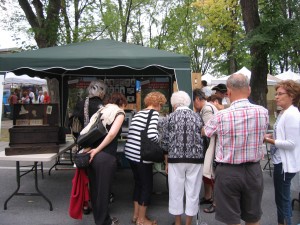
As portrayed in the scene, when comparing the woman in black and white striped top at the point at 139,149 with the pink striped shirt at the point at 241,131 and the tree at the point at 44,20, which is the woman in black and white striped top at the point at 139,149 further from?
the tree at the point at 44,20

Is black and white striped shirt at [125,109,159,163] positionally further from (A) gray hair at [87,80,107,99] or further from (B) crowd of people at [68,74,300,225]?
(A) gray hair at [87,80,107,99]

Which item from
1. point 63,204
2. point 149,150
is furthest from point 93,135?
point 63,204

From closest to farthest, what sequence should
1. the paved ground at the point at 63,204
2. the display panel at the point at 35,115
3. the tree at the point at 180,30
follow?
the paved ground at the point at 63,204
the display panel at the point at 35,115
the tree at the point at 180,30

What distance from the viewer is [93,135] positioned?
3881 millimetres

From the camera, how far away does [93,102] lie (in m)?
4.95

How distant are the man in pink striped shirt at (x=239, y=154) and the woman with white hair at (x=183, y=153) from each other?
0.87m

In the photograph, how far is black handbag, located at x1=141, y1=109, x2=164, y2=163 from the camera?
3984mm

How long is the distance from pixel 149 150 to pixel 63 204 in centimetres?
205

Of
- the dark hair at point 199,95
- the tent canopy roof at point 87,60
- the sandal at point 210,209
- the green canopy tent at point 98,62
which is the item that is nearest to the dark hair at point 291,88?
the dark hair at point 199,95

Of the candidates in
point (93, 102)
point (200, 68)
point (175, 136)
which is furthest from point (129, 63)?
point (200, 68)

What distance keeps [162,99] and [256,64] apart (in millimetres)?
6623

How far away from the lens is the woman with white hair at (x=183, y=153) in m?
3.82

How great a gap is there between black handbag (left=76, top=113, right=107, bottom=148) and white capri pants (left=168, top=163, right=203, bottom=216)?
2.82 feet

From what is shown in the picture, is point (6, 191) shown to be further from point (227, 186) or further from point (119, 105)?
point (227, 186)
